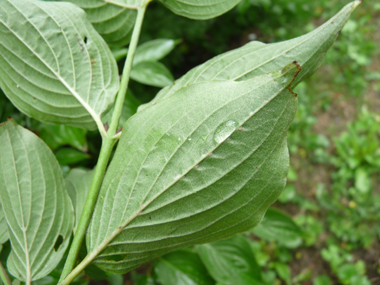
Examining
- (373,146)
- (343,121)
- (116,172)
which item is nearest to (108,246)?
(116,172)

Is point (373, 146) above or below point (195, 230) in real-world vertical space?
below

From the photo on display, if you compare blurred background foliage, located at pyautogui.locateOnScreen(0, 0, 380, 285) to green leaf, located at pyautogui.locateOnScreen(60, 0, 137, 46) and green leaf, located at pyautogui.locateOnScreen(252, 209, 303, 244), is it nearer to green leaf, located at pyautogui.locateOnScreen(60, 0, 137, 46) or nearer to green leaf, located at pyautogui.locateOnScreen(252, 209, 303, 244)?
green leaf, located at pyautogui.locateOnScreen(252, 209, 303, 244)

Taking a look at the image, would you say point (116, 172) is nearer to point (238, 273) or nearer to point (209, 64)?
point (209, 64)

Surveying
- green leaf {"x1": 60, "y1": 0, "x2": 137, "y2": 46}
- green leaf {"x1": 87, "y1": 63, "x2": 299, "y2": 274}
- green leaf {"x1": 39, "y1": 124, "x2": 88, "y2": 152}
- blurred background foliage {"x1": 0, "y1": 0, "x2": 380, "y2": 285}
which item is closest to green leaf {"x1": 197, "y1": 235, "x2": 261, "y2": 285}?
blurred background foliage {"x1": 0, "y1": 0, "x2": 380, "y2": 285}

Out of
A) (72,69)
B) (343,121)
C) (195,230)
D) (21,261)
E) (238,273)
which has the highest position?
(72,69)

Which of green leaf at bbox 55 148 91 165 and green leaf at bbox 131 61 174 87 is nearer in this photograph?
green leaf at bbox 55 148 91 165
